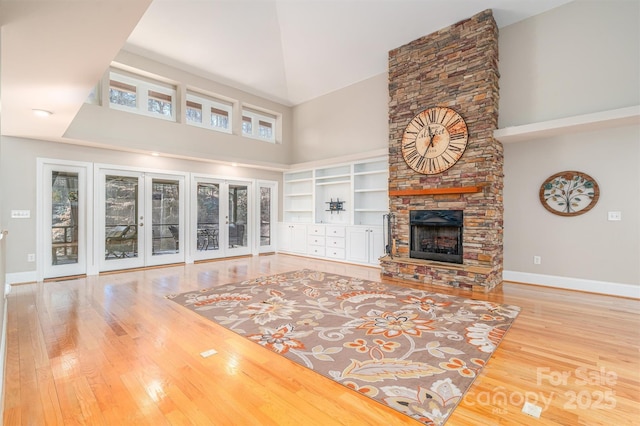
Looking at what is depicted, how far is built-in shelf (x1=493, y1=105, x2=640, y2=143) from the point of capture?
383 centimetres

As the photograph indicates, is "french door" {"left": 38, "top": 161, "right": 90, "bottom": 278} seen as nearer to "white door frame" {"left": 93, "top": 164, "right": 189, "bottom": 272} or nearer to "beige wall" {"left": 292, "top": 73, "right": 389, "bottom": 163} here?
"white door frame" {"left": 93, "top": 164, "right": 189, "bottom": 272}

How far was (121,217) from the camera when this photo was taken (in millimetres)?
6004

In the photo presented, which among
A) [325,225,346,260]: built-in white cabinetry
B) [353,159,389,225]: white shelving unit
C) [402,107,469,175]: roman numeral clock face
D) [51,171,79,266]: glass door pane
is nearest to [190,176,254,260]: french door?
[51,171,79,266]: glass door pane

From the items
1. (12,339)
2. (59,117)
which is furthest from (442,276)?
(59,117)

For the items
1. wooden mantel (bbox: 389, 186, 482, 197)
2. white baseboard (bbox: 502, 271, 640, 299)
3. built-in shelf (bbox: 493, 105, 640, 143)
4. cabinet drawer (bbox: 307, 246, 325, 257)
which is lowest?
white baseboard (bbox: 502, 271, 640, 299)

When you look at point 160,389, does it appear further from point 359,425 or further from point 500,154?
point 500,154

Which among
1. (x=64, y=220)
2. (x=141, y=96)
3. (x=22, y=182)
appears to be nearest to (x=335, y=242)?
(x=141, y=96)

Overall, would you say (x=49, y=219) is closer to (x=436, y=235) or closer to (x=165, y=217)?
(x=165, y=217)

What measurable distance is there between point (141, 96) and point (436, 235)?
664 cm

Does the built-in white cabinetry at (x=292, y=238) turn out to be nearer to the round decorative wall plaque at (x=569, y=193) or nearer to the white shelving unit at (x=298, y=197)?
the white shelving unit at (x=298, y=197)

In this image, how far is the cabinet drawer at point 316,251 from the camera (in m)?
7.51

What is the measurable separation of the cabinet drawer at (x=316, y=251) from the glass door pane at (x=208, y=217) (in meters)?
2.38

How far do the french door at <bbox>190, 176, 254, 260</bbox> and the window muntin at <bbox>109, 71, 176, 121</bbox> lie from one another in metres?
1.65

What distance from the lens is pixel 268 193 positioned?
340 inches
